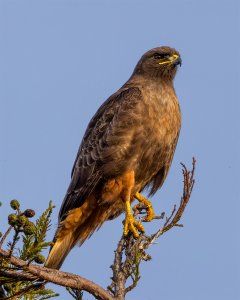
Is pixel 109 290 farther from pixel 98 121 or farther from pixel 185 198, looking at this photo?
pixel 98 121

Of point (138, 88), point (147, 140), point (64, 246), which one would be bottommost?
point (64, 246)

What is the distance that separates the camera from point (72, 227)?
7070 mm

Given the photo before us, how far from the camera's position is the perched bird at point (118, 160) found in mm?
7004

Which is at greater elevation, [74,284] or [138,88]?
[138,88]

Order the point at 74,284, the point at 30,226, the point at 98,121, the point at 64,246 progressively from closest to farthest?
the point at 30,226 < the point at 74,284 < the point at 64,246 < the point at 98,121

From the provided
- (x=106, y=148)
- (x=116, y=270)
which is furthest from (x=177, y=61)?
(x=116, y=270)

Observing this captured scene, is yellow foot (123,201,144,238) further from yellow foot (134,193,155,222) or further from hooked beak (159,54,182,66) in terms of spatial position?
hooked beak (159,54,182,66)

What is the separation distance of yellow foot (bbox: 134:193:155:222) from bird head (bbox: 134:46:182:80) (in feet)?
5.50

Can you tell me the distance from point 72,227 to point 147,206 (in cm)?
94

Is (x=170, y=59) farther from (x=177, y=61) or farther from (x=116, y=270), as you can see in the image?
(x=116, y=270)

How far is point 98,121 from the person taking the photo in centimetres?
752

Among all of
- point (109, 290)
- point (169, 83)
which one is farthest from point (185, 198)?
point (169, 83)

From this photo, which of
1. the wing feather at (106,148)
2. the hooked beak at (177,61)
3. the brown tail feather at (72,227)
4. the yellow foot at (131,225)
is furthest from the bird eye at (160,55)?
the yellow foot at (131,225)

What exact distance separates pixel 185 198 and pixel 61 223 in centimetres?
214
